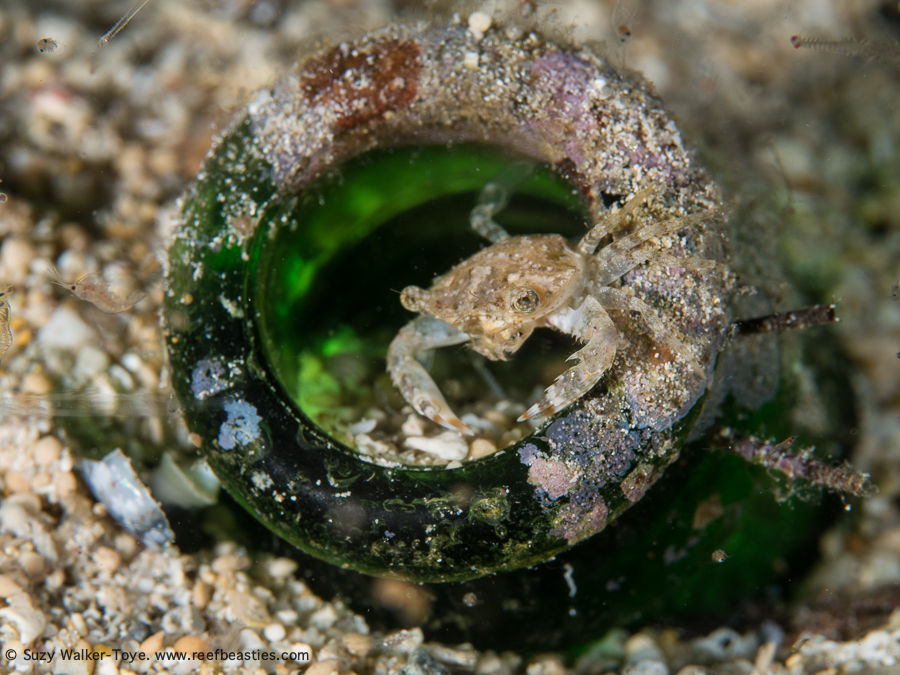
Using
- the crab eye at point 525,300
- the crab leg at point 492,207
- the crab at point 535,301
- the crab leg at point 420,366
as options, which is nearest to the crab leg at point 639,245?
the crab at point 535,301

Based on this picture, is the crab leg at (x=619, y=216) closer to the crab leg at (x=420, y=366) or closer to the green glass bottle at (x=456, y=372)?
the green glass bottle at (x=456, y=372)

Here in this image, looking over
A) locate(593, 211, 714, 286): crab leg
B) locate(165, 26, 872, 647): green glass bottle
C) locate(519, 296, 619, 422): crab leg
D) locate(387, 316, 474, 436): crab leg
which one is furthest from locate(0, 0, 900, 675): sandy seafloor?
locate(519, 296, 619, 422): crab leg

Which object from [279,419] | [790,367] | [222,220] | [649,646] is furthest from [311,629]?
[790,367]

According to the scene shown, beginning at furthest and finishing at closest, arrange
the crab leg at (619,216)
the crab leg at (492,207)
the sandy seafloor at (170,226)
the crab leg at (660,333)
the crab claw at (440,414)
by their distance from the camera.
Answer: the crab leg at (492,207), the sandy seafloor at (170,226), the crab claw at (440,414), the crab leg at (619,216), the crab leg at (660,333)

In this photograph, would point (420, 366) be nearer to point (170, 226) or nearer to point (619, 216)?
point (619, 216)

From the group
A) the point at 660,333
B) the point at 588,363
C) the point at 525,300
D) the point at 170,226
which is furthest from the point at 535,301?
the point at 170,226

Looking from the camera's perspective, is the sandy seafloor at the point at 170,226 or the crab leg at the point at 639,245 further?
the sandy seafloor at the point at 170,226
